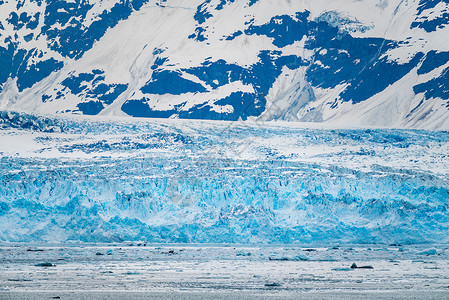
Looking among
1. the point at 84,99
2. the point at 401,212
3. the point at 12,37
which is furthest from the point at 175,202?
the point at 12,37

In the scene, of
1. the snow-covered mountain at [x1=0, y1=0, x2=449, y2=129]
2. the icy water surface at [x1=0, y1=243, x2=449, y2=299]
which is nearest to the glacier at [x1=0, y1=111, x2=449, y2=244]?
the icy water surface at [x1=0, y1=243, x2=449, y2=299]

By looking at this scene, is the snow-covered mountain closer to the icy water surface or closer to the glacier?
Result: the glacier

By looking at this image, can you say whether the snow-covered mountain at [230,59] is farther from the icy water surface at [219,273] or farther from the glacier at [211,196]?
the icy water surface at [219,273]

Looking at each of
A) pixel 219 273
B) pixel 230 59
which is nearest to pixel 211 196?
pixel 219 273

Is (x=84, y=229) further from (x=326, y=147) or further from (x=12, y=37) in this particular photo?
(x=12, y=37)

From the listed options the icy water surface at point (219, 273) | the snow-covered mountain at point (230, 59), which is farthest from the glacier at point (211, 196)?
the snow-covered mountain at point (230, 59)

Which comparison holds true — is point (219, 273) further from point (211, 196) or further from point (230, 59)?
point (230, 59)
